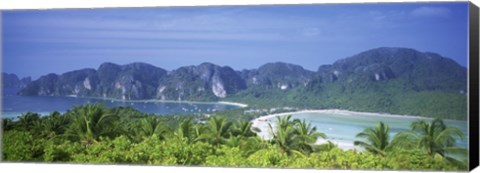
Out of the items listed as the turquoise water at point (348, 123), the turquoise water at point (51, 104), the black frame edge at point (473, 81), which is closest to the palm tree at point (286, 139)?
the turquoise water at point (348, 123)

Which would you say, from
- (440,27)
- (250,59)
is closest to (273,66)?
(250,59)

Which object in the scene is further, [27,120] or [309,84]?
[27,120]

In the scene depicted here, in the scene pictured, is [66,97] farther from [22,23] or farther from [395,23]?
[395,23]

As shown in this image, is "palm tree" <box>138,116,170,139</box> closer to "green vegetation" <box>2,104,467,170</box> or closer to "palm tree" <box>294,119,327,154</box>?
"green vegetation" <box>2,104,467,170</box>

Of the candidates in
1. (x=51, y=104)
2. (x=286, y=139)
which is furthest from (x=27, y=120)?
(x=286, y=139)

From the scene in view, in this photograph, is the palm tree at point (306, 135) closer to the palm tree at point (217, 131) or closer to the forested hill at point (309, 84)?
the forested hill at point (309, 84)

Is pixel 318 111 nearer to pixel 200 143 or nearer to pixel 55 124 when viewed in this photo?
pixel 200 143

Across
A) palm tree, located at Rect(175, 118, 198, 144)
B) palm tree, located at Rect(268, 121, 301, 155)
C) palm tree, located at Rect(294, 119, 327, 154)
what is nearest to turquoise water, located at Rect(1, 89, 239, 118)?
palm tree, located at Rect(175, 118, 198, 144)
